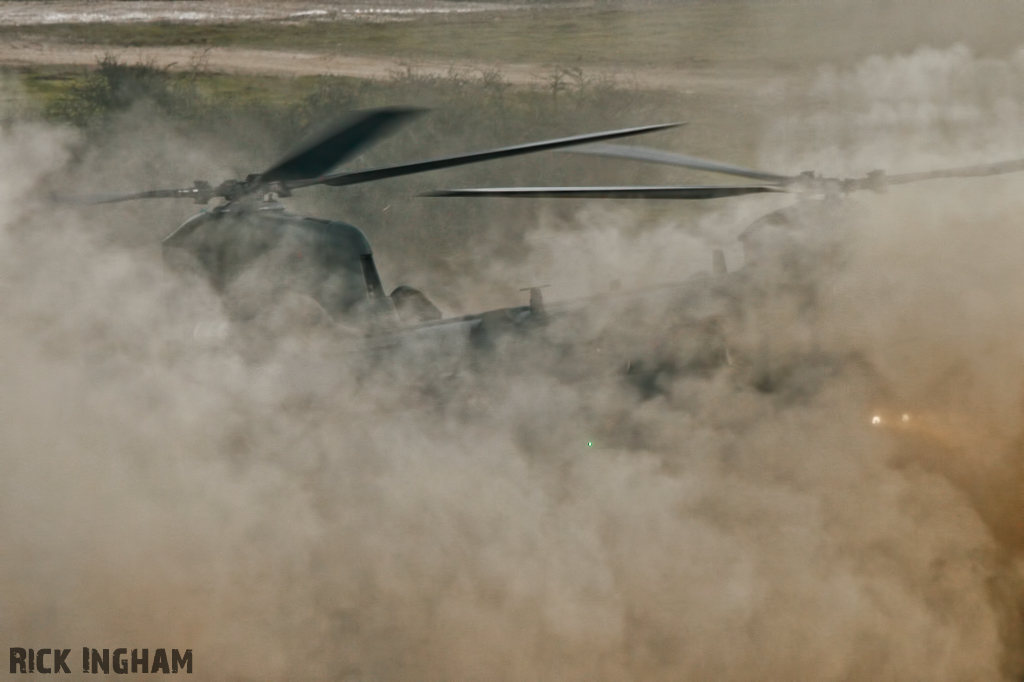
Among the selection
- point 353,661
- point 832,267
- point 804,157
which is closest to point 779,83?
point 804,157

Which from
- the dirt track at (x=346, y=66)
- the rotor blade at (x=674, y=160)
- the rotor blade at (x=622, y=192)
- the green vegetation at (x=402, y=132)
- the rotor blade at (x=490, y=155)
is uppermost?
the rotor blade at (x=490, y=155)

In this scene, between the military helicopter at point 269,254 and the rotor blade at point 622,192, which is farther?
the military helicopter at point 269,254

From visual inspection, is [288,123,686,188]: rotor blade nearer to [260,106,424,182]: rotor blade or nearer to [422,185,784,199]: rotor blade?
[260,106,424,182]: rotor blade

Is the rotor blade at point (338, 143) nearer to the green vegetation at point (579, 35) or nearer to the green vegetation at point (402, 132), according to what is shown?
the green vegetation at point (402, 132)

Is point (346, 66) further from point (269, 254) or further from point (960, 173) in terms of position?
point (960, 173)

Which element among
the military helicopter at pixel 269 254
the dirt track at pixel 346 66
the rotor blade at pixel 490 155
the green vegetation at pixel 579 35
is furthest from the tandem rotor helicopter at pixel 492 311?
the dirt track at pixel 346 66

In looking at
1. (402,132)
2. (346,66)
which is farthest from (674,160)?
(402,132)

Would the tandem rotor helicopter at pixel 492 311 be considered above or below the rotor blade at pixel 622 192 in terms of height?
below
